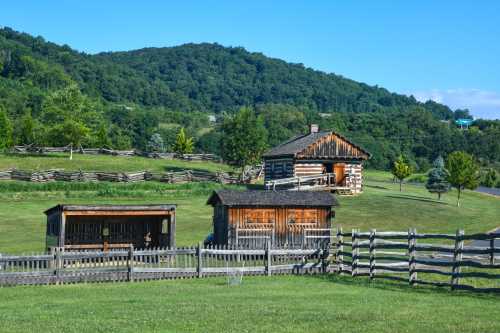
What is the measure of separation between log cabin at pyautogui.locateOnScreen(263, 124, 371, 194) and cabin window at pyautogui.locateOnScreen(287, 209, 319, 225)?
22785 millimetres

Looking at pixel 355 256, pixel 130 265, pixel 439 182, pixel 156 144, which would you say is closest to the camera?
pixel 130 265

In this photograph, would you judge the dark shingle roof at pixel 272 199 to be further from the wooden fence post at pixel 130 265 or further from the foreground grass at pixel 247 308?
the foreground grass at pixel 247 308

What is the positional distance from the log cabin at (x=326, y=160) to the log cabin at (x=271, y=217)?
74.8 ft

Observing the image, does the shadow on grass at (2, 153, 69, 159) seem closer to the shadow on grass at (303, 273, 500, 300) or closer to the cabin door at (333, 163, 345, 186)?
the cabin door at (333, 163, 345, 186)

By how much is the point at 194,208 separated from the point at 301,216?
1779 cm

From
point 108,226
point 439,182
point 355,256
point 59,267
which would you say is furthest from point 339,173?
point 59,267

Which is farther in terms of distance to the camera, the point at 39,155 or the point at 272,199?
the point at 39,155

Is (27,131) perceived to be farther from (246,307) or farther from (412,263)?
(246,307)

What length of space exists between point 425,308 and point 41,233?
1244 inches

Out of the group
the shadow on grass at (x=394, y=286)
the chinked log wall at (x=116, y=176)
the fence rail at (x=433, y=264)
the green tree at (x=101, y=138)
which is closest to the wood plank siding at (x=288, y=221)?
the fence rail at (x=433, y=264)

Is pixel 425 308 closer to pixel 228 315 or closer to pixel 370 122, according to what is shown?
pixel 228 315

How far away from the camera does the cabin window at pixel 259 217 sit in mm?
40312

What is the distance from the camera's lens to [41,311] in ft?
61.9

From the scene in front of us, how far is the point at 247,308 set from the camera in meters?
18.7
